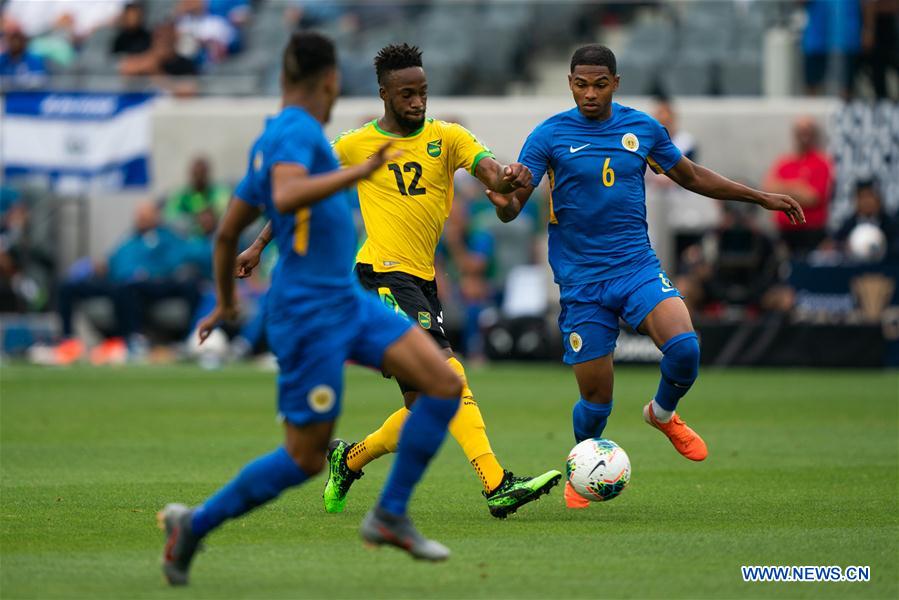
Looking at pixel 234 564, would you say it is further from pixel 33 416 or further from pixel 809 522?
pixel 33 416

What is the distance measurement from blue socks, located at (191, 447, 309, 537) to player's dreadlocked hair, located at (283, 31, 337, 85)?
5.32 ft

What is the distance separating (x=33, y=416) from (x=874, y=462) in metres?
7.81

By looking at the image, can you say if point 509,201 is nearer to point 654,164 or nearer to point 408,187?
point 408,187

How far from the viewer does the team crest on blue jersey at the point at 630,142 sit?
9.93 metres

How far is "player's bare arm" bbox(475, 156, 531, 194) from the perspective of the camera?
28.7ft

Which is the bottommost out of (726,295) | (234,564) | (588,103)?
(726,295)

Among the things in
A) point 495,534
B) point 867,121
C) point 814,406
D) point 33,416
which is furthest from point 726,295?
point 495,534

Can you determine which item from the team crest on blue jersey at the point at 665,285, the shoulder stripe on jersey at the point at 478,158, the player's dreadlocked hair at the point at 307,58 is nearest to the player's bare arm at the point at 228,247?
the player's dreadlocked hair at the point at 307,58

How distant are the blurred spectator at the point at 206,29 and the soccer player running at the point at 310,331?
21855 mm

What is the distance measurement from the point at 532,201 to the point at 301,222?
56.0 ft

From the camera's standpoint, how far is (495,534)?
333 inches

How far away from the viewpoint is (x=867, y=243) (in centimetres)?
2106

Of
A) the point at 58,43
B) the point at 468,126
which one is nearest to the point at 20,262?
the point at 58,43

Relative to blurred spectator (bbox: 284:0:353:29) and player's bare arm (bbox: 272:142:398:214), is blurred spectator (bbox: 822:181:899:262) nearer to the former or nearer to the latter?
blurred spectator (bbox: 284:0:353:29)
